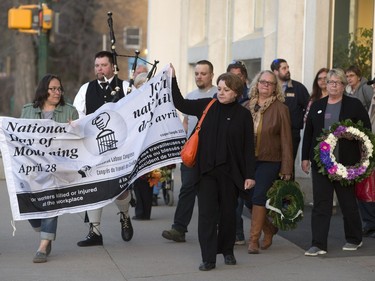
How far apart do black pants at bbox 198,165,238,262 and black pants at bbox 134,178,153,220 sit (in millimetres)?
3399

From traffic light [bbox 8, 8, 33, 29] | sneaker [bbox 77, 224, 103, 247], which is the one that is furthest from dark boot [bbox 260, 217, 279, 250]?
traffic light [bbox 8, 8, 33, 29]

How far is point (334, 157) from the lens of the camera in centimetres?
1089

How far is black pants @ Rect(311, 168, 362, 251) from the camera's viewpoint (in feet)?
35.9

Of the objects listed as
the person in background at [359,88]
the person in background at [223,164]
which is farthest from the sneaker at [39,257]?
the person in background at [359,88]

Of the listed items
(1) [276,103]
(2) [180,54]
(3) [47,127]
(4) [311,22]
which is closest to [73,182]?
(3) [47,127]

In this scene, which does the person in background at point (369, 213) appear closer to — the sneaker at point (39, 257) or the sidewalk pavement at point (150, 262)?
the sidewalk pavement at point (150, 262)

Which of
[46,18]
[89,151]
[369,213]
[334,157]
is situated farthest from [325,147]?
[46,18]

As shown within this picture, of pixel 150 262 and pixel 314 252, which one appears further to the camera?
pixel 314 252

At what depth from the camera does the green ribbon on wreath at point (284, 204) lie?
35.8 ft

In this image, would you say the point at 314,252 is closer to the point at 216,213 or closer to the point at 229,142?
the point at 216,213

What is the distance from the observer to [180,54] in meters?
24.2

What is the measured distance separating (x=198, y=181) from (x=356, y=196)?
2.08 metres

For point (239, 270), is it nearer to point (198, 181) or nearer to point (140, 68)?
point (198, 181)

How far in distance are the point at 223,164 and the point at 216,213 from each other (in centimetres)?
48
